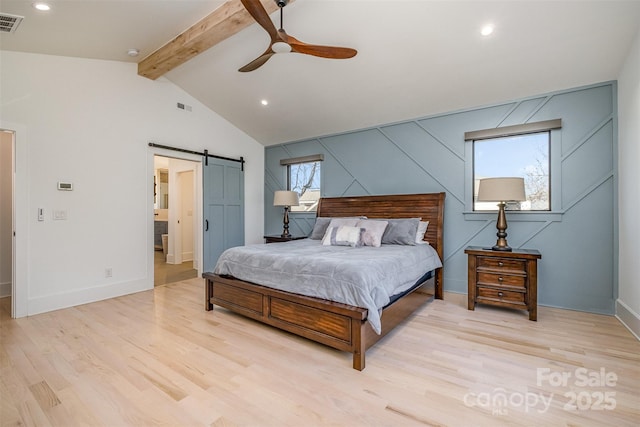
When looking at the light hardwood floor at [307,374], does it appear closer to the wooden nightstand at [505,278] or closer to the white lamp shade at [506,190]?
the wooden nightstand at [505,278]

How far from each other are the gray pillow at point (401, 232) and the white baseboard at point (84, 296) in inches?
140

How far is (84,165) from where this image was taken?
379cm

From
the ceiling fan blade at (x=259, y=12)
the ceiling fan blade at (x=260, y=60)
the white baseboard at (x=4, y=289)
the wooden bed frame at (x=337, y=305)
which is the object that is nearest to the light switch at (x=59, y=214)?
the white baseboard at (x=4, y=289)

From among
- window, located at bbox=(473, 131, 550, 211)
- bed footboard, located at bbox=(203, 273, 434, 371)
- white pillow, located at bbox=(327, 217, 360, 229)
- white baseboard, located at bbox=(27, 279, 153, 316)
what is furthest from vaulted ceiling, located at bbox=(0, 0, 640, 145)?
white baseboard, located at bbox=(27, 279, 153, 316)

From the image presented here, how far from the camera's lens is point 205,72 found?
432 cm

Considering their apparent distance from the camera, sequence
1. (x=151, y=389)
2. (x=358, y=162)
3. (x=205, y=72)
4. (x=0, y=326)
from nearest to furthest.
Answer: (x=151, y=389) < (x=0, y=326) < (x=205, y=72) < (x=358, y=162)

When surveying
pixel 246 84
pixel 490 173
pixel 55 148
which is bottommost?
pixel 490 173

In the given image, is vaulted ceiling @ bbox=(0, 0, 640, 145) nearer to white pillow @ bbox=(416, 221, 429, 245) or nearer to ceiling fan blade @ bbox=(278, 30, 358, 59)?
ceiling fan blade @ bbox=(278, 30, 358, 59)

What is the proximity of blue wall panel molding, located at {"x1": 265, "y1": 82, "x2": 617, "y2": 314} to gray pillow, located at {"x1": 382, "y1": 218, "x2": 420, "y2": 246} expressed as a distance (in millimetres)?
667

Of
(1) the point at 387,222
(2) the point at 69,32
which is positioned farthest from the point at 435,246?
(2) the point at 69,32

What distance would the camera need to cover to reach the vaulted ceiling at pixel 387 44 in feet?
8.83

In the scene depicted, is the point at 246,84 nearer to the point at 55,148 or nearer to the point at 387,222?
the point at 55,148

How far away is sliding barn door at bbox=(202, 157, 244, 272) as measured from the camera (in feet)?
17.1

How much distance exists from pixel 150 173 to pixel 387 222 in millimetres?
3566
